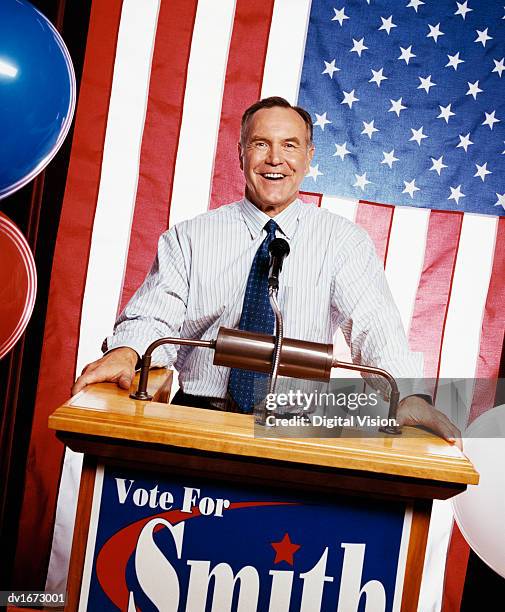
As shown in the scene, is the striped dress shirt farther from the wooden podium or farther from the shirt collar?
the wooden podium

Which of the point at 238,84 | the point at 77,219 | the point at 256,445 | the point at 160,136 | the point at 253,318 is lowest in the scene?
the point at 256,445

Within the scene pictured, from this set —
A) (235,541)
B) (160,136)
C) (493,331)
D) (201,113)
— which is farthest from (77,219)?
(235,541)

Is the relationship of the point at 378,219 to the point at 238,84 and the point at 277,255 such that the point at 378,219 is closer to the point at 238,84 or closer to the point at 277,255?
the point at 238,84

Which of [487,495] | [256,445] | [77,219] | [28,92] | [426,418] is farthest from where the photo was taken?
[77,219]

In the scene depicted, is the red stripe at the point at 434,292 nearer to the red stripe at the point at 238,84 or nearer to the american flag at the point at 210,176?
the american flag at the point at 210,176

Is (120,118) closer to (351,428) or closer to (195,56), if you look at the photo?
(195,56)

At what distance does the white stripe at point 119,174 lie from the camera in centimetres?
282

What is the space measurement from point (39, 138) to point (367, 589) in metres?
1.24

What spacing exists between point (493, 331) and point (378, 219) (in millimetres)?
655

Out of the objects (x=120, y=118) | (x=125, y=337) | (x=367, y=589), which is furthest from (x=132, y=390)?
(x=120, y=118)

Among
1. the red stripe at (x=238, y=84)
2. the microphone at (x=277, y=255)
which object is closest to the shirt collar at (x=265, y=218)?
the red stripe at (x=238, y=84)

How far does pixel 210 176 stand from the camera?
286 cm

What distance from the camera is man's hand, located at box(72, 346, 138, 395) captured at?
4.81 feet

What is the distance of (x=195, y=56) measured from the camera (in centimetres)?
286
